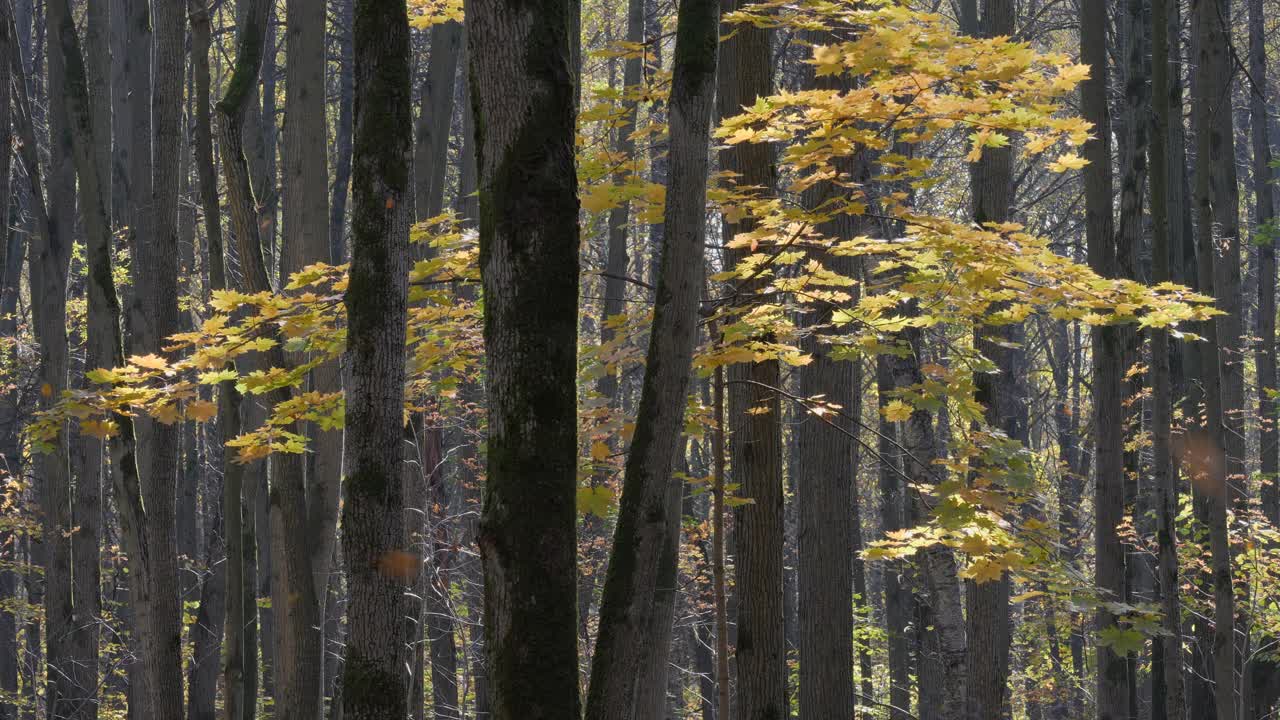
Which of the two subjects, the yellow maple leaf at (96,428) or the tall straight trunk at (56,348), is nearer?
the yellow maple leaf at (96,428)

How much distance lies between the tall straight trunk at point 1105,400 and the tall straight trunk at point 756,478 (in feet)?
19.0

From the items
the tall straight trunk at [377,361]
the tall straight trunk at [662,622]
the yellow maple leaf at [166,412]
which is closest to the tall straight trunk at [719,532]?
the tall straight trunk at [662,622]

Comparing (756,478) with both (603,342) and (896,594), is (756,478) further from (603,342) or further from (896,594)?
(896,594)

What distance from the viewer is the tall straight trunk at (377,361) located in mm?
Answer: 4703

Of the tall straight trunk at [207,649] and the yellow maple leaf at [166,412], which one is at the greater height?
the yellow maple leaf at [166,412]

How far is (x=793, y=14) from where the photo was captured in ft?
18.8

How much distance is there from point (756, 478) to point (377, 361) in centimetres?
258

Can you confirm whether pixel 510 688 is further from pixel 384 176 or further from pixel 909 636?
pixel 909 636

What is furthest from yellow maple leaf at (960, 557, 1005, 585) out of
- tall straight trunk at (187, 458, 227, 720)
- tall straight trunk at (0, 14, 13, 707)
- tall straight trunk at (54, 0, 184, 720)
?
tall straight trunk at (187, 458, 227, 720)

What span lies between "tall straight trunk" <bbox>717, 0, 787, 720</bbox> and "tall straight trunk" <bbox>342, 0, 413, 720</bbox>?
2.15m

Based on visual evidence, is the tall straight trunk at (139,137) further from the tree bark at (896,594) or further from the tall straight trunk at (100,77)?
the tree bark at (896,594)

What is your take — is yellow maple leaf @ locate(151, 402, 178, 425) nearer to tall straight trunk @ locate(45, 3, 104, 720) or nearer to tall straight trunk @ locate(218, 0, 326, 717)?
tall straight trunk @ locate(218, 0, 326, 717)

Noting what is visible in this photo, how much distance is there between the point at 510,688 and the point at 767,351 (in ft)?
9.06

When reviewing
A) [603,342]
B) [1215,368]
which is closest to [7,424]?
[603,342]
